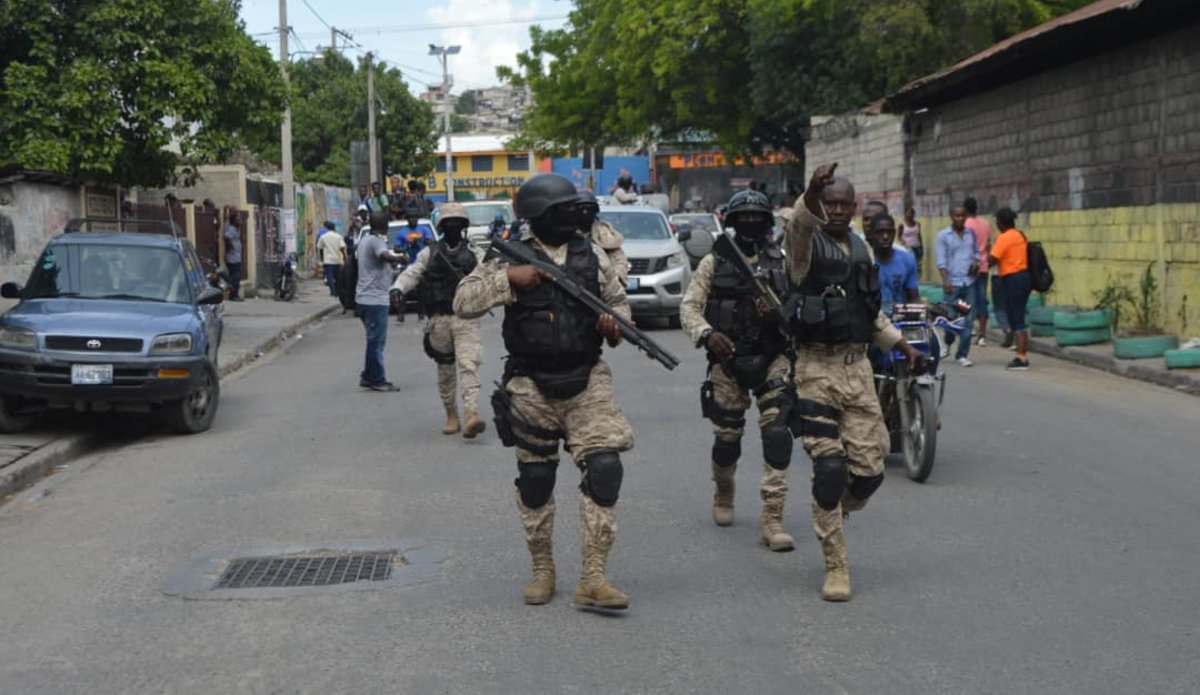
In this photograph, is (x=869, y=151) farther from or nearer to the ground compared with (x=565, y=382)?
→ farther from the ground

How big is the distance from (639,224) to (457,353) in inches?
474

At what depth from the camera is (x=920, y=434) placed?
9.11 m

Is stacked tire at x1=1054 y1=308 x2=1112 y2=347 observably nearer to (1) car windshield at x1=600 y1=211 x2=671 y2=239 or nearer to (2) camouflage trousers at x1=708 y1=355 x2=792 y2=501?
(1) car windshield at x1=600 y1=211 x2=671 y2=239

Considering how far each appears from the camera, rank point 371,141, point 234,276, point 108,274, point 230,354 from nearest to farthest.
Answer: point 108,274
point 230,354
point 234,276
point 371,141

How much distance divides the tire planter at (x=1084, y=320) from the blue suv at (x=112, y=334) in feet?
32.6

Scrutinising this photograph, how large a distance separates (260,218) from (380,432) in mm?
22388

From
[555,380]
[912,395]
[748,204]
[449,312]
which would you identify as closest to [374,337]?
[449,312]

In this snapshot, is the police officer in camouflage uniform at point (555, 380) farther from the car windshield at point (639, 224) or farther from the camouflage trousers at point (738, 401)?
the car windshield at point (639, 224)

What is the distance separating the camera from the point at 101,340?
11305 millimetres

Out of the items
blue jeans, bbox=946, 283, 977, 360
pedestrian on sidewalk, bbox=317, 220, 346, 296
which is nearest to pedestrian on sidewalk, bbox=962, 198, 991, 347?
blue jeans, bbox=946, 283, 977, 360

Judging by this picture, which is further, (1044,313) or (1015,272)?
(1044,313)

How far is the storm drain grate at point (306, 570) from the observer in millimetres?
6816

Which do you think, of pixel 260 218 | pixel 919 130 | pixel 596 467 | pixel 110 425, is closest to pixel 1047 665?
pixel 596 467

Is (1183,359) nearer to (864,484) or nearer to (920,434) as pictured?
(920,434)
